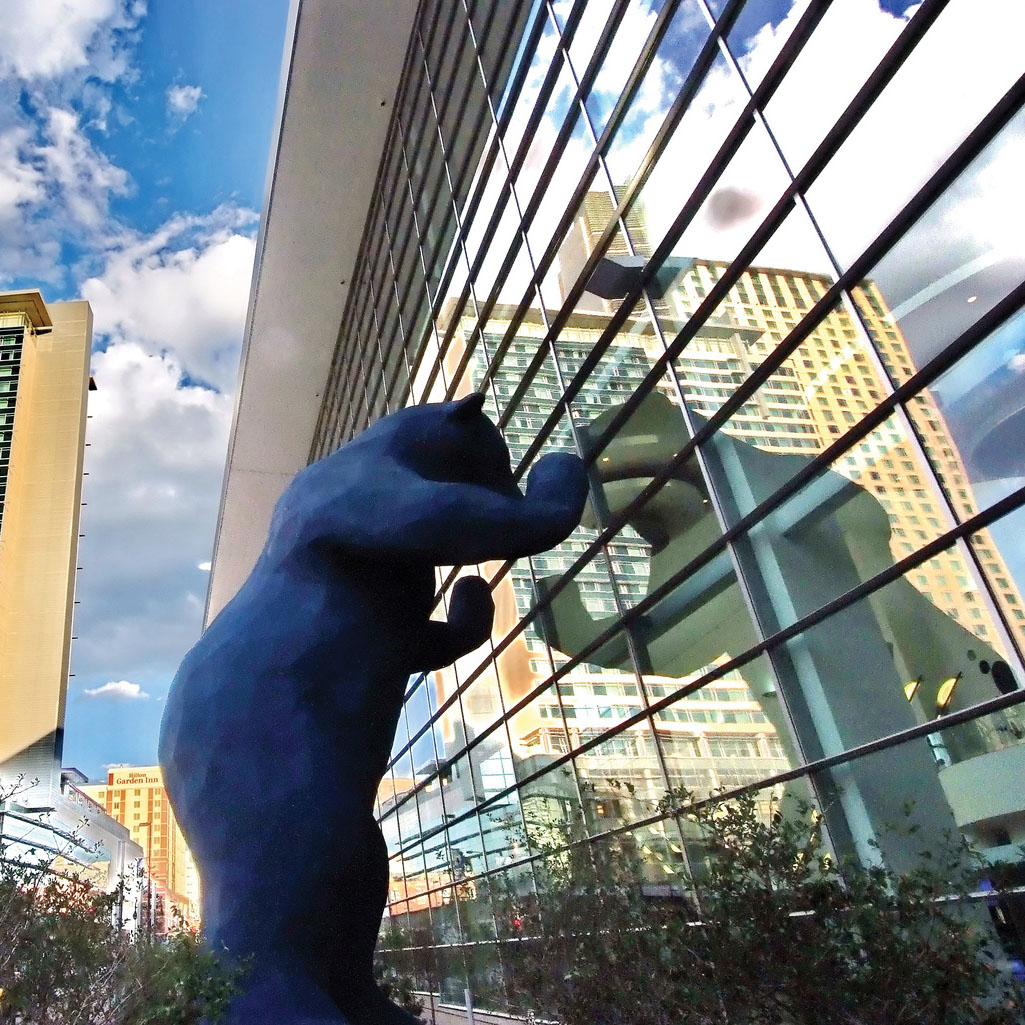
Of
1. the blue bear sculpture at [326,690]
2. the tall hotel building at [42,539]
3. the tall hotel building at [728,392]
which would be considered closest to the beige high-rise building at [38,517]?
the tall hotel building at [42,539]

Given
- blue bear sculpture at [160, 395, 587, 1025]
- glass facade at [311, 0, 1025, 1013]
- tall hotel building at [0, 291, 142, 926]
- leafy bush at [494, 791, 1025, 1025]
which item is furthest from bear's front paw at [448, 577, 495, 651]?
tall hotel building at [0, 291, 142, 926]

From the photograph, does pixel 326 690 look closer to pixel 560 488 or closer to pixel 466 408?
pixel 560 488

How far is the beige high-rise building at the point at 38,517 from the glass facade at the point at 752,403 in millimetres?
31827

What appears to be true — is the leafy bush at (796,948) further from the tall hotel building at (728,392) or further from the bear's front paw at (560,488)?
the bear's front paw at (560,488)

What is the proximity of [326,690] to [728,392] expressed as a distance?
423 cm

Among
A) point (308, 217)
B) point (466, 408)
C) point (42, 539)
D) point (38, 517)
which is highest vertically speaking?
point (38, 517)

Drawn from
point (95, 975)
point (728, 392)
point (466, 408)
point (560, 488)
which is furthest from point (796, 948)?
point (728, 392)

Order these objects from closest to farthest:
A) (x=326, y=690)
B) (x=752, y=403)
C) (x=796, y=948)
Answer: (x=796, y=948)
(x=326, y=690)
(x=752, y=403)

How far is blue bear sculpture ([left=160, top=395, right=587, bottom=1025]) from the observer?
4.34 metres

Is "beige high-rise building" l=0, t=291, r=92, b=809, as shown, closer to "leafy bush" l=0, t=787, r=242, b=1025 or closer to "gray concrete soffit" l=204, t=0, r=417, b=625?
"gray concrete soffit" l=204, t=0, r=417, b=625

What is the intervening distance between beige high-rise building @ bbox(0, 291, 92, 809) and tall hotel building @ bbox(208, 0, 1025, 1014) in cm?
3121

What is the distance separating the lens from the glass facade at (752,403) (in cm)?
519

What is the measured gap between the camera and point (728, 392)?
7.38 m

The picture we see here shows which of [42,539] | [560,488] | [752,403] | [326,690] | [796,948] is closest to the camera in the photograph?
[796,948]
